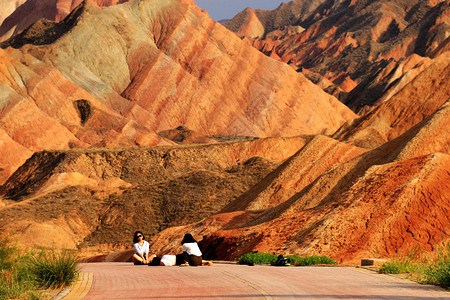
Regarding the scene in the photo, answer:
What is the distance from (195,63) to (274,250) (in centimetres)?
9383

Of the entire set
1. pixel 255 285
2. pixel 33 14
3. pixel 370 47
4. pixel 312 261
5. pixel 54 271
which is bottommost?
pixel 255 285

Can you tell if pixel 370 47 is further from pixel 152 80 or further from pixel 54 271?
pixel 54 271

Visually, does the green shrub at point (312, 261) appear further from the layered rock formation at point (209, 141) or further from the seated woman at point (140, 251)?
the seated woman at point (140, 251)

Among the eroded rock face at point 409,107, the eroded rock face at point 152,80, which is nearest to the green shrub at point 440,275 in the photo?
the eroded rock face at point 409,107

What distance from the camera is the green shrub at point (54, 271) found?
1302 centimetres

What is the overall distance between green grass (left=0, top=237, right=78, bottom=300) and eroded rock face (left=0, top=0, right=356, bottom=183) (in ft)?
240

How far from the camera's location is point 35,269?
13.2 meters

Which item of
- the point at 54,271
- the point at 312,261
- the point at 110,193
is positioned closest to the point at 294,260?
the point at 312,261

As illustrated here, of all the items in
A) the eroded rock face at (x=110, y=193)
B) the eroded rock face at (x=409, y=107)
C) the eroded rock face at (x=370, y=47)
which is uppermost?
the eroded rock face at (x=370, y=47)

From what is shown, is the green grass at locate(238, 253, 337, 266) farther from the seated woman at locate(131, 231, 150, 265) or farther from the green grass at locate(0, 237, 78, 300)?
the green grass at locate(0, 237, 78, 300)

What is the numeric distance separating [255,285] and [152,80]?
99.2 m

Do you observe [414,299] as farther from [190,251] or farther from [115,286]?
[190,251]

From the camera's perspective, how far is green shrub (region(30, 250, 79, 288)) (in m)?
13.0

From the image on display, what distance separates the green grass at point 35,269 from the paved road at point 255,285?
2.19ft
